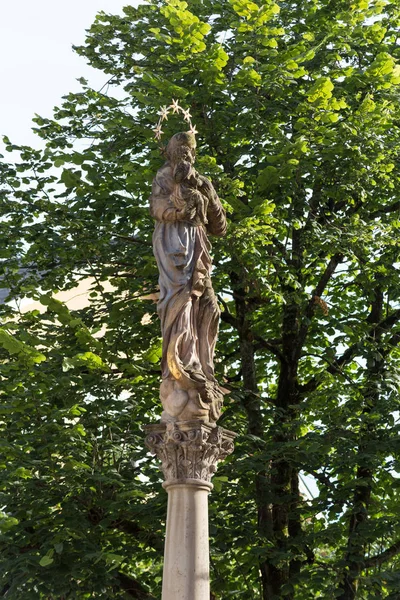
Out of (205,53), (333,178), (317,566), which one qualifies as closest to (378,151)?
Result: (333,178)

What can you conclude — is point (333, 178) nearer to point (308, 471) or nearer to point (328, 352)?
point (328, 352)

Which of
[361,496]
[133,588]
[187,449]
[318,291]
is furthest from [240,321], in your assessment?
[187,449]

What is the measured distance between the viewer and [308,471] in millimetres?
14156

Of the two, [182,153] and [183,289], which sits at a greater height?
[182,153]

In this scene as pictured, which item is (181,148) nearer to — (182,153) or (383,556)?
(182,153)

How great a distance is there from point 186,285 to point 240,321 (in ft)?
19.6

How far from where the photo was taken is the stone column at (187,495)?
26.9 ft

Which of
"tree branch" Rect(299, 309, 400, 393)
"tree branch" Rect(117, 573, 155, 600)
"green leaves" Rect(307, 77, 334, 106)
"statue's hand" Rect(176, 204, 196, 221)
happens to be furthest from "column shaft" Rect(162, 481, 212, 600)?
"tree branch" Rect(299, 309, 400, 393)

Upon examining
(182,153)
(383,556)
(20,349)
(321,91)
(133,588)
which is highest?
(321,91)

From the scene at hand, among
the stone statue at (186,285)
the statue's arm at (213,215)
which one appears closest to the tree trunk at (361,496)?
the statue's arm at (213,215)

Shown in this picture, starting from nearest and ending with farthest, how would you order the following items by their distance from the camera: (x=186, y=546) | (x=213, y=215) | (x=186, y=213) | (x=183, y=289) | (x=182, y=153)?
(x=186, y=546) < (x=183, y=289) < (x=186, y=213) < (x=182, y=153) < (x=213, y=215)

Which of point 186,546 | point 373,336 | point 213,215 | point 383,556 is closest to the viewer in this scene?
point 186,546

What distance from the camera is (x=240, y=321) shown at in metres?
15.0

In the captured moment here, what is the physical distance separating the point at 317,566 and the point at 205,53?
21.9 feet
